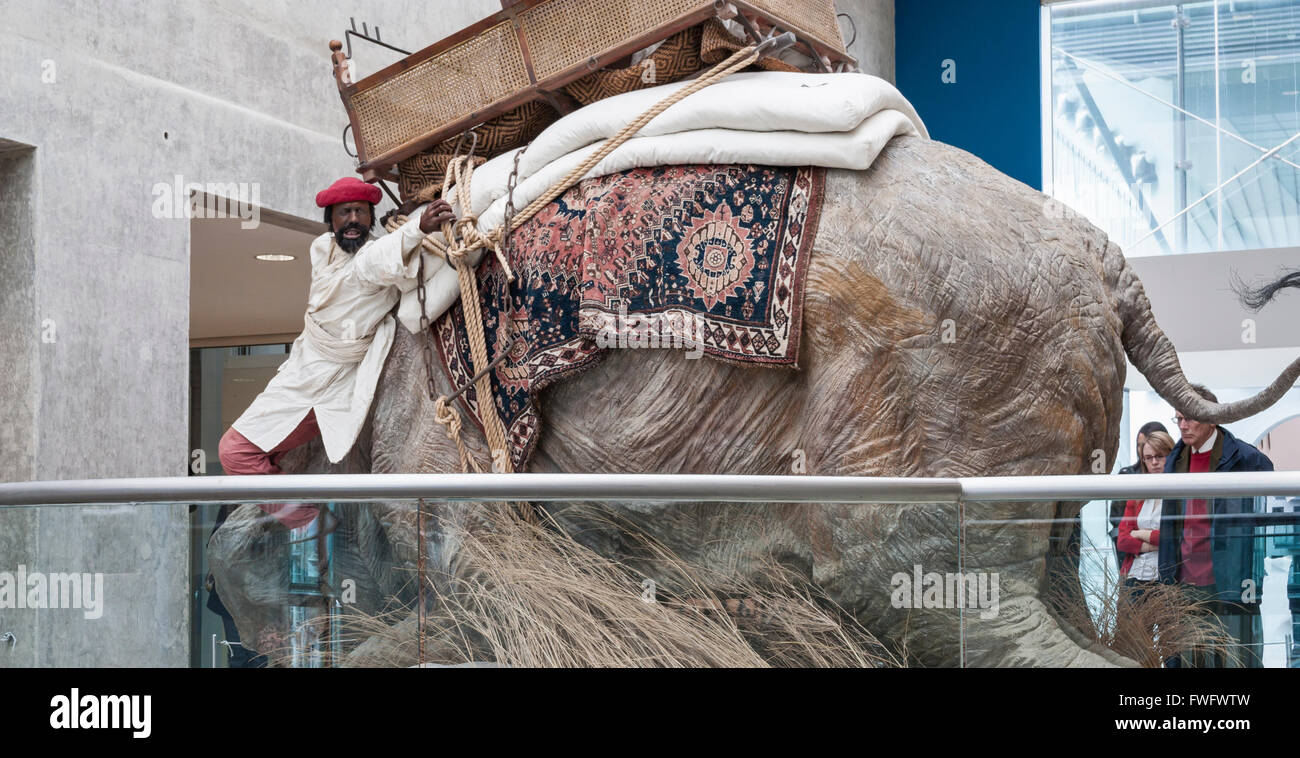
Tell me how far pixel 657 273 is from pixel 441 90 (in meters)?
1.17

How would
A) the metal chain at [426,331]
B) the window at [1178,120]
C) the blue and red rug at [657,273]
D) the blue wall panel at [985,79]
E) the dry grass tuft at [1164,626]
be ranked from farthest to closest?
the blue wall panel at [985,79]
the window at [1178,120]
the metal chain at [426,331]
the blue and red rug at [657,273]
the dry grass tuft at [1164,626]

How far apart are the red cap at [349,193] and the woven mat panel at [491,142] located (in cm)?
14

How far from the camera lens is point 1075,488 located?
9.34ft

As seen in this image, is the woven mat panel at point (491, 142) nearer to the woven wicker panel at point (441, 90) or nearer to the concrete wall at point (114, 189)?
the woven wicker panel at point (441, 90)

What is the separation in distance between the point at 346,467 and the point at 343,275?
651 mm

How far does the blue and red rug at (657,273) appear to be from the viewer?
3.60m

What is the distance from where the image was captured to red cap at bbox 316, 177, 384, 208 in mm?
4508

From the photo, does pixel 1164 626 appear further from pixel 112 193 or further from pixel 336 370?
pixel 112 193

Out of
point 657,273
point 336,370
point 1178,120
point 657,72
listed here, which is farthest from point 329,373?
point 1178,120

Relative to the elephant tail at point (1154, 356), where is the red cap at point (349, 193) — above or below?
above

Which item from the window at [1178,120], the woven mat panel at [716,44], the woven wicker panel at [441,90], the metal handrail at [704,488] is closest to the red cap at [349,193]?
the woven wicker panel at [441,90]
